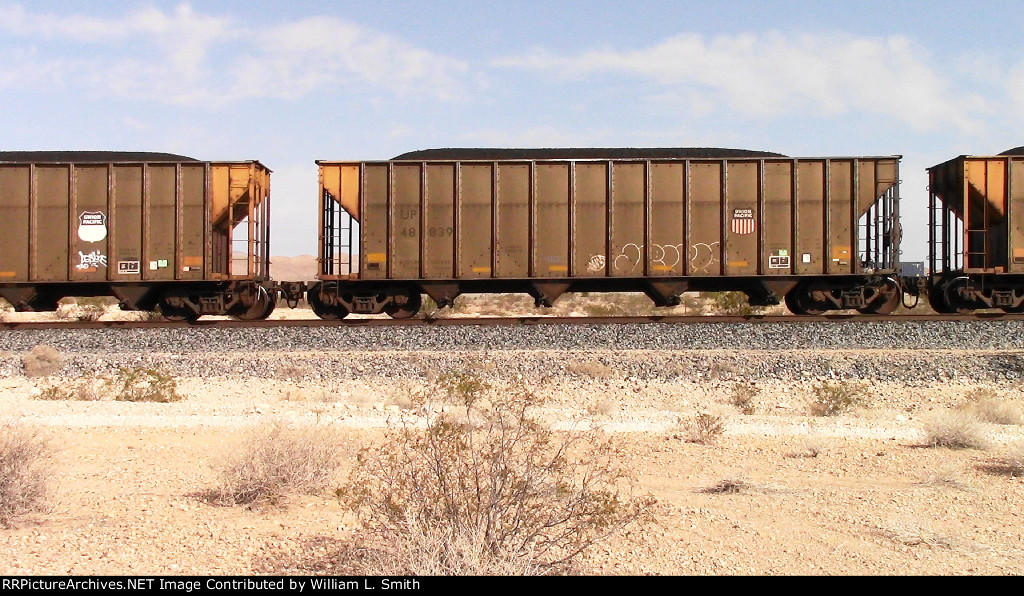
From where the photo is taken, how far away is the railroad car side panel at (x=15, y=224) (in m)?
17.2

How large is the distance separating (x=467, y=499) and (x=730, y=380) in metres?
8.14

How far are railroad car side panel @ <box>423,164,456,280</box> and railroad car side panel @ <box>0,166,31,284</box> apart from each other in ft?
27.1

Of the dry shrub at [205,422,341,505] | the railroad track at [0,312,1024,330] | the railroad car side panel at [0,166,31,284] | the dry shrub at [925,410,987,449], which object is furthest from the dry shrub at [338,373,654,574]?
the railroad car side panel at [0,166,31,284]

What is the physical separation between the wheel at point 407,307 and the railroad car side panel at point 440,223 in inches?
30.0

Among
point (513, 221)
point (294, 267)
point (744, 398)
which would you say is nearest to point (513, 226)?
point (513, 221)

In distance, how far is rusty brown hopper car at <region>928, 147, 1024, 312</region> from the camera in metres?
17.3

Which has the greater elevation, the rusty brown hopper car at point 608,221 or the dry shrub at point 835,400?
the rusty brown hopper car at point 608,221

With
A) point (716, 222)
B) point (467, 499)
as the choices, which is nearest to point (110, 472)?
point (467, 499)

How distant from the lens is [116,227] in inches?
680

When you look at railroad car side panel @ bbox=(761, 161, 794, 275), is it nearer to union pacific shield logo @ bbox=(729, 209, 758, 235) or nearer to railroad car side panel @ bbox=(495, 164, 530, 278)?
union pacific shield logo @ bbox=(729, 209, 758, 235)

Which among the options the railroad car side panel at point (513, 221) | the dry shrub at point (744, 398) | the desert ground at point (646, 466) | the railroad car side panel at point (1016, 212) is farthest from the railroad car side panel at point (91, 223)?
the railroad car side panel at point (1016, 212)

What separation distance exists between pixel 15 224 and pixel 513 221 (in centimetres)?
1033

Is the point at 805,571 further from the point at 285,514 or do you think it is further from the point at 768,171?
the point at 768,171

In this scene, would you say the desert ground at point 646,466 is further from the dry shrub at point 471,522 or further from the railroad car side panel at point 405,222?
the railroad car side panel at point 405,222
